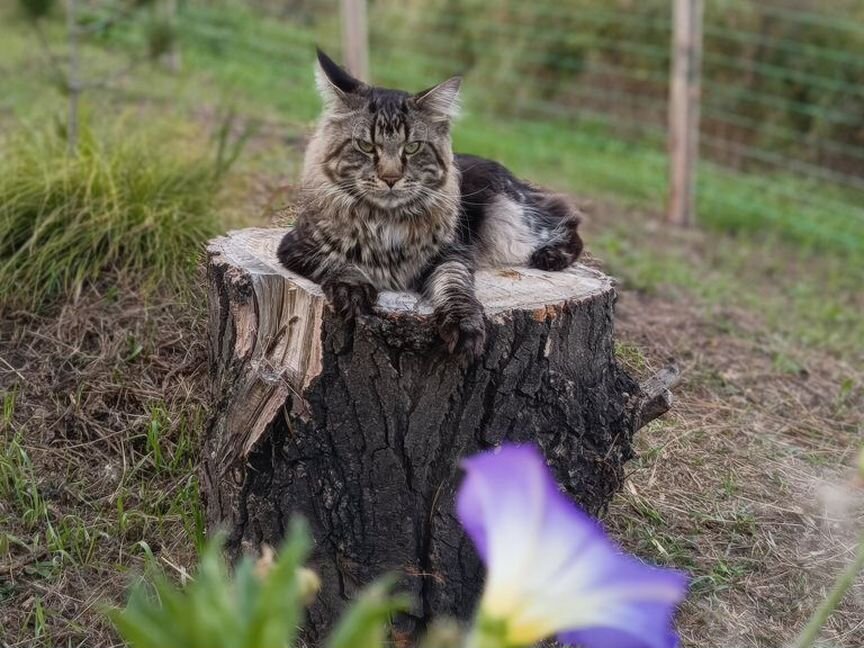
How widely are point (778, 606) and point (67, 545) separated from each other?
6.84ft

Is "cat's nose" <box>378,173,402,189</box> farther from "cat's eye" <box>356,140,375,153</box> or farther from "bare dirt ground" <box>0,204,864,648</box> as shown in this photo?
"bare dirt ground" <box>0,204,864,648</box>

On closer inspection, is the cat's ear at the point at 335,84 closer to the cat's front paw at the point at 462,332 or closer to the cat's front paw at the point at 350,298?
the cat's front paw at the point at 350,298

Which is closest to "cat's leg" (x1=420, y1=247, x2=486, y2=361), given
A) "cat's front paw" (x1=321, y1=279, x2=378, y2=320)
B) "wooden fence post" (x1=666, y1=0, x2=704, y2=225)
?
"cat's front paw" (x1=321, y1=279, x2=378, y2=320)

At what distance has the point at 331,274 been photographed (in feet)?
8.39

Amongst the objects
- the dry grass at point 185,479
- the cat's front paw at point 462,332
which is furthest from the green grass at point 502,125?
the cat's front paw at point 462,332

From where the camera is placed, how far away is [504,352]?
8.11ft

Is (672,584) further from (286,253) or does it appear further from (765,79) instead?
(765,79)

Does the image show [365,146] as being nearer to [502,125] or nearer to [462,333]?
[462,333]

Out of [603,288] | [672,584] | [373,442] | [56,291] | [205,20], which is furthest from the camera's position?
[205,20]

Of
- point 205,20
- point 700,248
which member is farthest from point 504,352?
point 205,20

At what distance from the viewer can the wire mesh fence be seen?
782 cm

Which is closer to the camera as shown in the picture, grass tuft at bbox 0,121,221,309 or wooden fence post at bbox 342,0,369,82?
grass tuft at bbox 0,121,221,309

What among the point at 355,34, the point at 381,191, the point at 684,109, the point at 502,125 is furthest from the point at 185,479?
the point at 502,125

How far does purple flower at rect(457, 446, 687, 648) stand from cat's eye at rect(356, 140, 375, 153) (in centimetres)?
202
